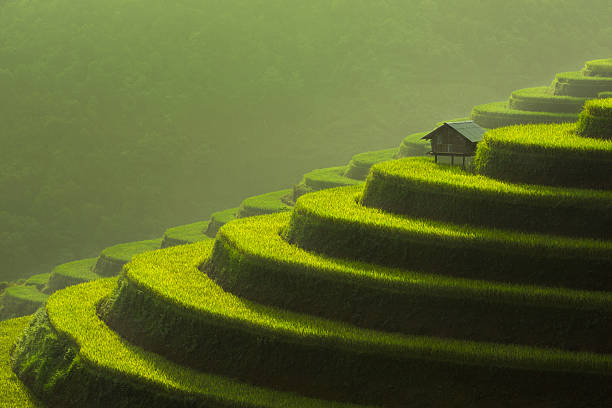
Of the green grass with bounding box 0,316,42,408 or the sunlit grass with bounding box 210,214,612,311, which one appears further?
the green grass with bounding box 0,316,42,408

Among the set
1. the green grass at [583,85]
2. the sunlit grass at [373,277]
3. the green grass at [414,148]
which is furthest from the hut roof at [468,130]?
the green grass at [583,85]

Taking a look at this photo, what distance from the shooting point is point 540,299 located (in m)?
17.9

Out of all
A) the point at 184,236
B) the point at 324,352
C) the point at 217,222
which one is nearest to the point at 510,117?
the point at 217,222

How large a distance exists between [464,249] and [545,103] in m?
29.1

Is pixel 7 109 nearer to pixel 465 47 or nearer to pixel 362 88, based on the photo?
pixel 362 88

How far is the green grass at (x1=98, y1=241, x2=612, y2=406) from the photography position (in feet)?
56.2

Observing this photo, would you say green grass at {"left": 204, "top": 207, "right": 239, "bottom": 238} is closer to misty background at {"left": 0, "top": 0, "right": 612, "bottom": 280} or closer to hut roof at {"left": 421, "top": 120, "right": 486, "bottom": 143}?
misty background at {"left": 0, "top": 0, "right": 612, "bottom": 280}

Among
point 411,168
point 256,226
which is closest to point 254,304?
point 256,226

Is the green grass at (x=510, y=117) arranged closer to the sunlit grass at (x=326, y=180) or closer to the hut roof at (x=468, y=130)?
the sunlit grass at (x=326, y=180)

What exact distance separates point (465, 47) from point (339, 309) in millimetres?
89113

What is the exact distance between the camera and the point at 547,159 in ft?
69.3

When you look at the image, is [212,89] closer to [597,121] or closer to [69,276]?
[69,276]

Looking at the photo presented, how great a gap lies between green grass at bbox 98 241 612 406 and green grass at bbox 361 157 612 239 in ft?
11.8

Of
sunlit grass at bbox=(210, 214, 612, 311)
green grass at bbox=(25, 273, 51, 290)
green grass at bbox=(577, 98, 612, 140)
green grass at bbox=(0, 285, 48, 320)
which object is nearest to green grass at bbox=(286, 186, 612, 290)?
sunlit grass at bbox=(210, 214, 612, 311)
